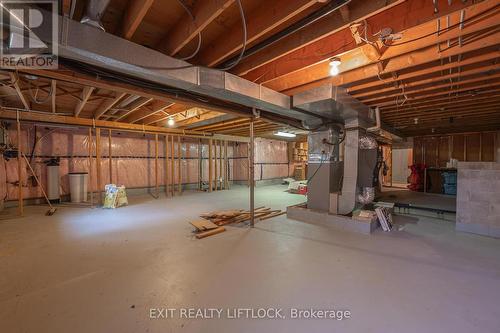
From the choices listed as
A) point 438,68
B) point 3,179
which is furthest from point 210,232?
point 3,179

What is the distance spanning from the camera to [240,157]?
9789 mm

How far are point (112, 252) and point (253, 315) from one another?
202 centimetres

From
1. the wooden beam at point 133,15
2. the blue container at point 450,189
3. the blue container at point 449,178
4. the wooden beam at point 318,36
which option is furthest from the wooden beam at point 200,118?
the blue container at point 450,189

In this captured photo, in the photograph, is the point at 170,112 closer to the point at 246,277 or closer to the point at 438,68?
the point at 246,277

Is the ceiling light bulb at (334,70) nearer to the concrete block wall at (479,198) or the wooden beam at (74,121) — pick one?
the concrete block wall at (479,198)

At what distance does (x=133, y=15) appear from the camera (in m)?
1.67

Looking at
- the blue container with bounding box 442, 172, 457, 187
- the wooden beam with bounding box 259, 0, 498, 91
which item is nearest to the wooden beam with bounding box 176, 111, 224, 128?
the wooden beam with bounding box 259, 0, 498, 91

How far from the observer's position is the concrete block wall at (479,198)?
10.9 feet

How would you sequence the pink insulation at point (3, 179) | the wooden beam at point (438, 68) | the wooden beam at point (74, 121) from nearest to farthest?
the wooden beam at point (438, 68)
the wooden beam at point (74, 121)
the pink insulation at point (3, 179)

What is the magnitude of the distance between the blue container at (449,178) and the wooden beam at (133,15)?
29.2 feet

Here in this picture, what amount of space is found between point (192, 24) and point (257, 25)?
547 millimetres

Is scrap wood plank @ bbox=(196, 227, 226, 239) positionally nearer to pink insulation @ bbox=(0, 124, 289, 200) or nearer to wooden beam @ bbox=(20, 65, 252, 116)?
wooden beam @ bbox=(20, 65, 252, 116)

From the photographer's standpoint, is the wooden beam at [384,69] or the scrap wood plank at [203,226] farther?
the scrap wood plank at [203,226]

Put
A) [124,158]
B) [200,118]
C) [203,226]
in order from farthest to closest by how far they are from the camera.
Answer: [124,158], [200,118], [203,226]
